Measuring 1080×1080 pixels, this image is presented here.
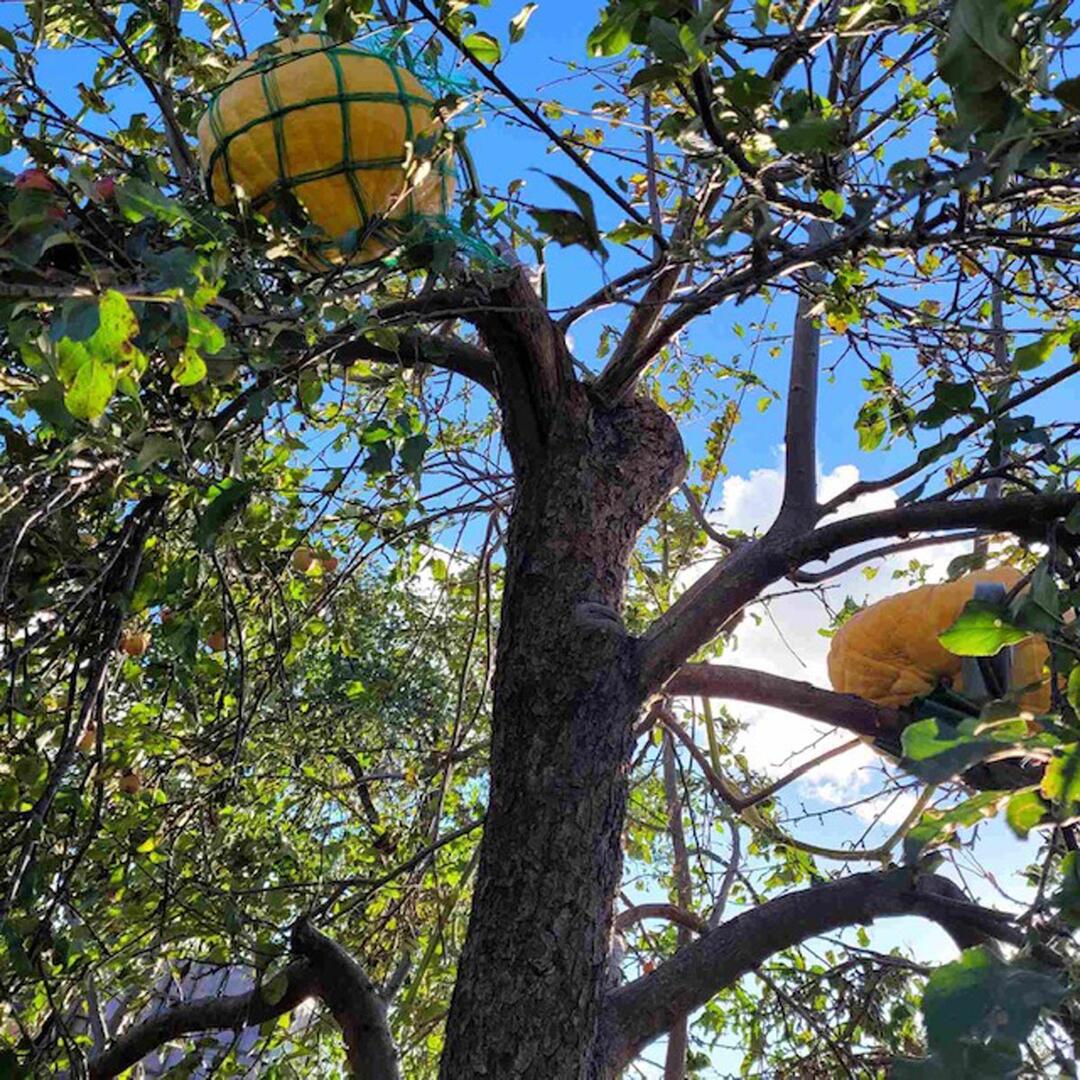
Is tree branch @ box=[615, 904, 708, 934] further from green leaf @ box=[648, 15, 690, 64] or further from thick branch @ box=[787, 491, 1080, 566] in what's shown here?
green leaf @ box=[648, 15, 690, 64]

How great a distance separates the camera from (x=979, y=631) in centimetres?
87

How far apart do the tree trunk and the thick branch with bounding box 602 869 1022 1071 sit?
201mm

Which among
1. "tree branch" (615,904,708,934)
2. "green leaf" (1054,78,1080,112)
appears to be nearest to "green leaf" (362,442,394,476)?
"green leaf" (1054,78,1080,112)

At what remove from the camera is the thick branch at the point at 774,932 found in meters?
1.56

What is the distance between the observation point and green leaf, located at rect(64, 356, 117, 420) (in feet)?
2.45

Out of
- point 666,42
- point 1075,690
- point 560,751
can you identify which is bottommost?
point 1075,690

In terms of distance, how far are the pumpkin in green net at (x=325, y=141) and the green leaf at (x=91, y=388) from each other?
1.62 ft

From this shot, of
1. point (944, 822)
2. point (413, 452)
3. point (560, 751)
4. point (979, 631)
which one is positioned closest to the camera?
point (944, 822)

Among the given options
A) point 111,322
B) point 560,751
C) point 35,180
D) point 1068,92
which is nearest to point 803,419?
point 560,751

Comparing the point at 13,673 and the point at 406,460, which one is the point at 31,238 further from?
the point at 13,673

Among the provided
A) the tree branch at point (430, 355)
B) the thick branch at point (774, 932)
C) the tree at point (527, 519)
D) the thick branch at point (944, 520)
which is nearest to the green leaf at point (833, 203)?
the tree at point (527, 519)

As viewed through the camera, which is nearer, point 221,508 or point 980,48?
point 980,48

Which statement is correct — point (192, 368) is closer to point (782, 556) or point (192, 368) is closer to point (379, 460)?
point (379, 460)

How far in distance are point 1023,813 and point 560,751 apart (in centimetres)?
91
